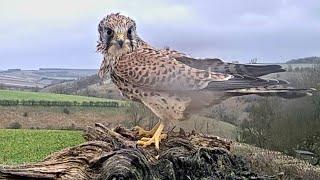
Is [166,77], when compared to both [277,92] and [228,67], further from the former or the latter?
[277,92]

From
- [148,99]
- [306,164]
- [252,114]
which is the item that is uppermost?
[148,99]

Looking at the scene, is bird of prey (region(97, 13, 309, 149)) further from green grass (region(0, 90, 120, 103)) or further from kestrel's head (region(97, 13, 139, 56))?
green grass (region(0, 90, 120, 103))

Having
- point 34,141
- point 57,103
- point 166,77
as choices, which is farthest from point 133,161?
point 57,103

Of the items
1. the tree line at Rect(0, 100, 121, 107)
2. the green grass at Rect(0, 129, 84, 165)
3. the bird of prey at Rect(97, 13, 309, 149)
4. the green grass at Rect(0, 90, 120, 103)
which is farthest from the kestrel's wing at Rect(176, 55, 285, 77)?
the green grass at Rect(0, 90, 120, 103)

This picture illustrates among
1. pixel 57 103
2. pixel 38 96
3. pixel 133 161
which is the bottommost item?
pixel 57 103

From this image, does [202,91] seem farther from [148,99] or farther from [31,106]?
[31,106]

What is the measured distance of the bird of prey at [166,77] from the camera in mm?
6020

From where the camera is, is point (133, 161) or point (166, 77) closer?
point (133, 161)

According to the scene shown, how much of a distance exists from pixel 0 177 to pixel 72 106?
54666 millimetres

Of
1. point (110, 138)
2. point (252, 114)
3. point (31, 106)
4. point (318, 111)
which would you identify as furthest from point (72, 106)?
point (110, 138)

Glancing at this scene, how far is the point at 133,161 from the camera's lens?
551 centimetres

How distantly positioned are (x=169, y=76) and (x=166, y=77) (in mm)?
33

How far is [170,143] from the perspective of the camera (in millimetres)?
6523

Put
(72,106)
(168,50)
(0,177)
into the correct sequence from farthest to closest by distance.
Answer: (72,106) < (168,50) < (0,177)
